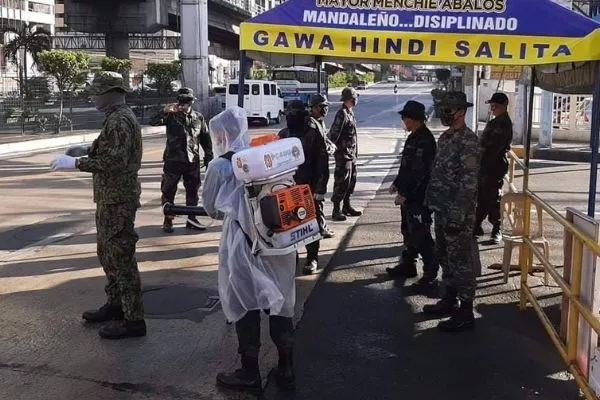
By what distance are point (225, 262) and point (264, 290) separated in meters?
0.30

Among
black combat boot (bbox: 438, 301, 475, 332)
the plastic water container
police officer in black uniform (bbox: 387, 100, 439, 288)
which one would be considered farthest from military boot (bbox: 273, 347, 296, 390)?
police officer in black uniform (bbox: 387, 100, 439, 288)

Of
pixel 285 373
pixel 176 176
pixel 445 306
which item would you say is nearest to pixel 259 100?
pixel 176 176

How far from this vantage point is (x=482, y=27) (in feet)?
17.1

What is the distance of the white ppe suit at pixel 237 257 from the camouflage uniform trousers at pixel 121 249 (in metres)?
1.10

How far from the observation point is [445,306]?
18.6 ft

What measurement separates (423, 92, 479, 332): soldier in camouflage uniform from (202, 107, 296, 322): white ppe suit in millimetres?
1679

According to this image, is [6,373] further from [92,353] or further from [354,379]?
[354,379]

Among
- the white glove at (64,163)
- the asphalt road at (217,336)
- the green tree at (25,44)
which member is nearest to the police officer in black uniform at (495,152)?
the asphalt road at (217,336)

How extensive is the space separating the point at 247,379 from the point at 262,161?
1.35 m

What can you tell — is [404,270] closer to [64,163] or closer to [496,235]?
[496,235]

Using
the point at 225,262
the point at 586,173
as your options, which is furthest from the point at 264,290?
the point at 586,173

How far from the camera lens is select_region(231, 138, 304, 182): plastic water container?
3.84 metres

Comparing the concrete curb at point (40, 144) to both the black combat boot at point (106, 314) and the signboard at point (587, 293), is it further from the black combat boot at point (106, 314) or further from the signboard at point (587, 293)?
the signboard at point (587, 293)

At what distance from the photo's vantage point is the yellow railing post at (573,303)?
13.4ft
